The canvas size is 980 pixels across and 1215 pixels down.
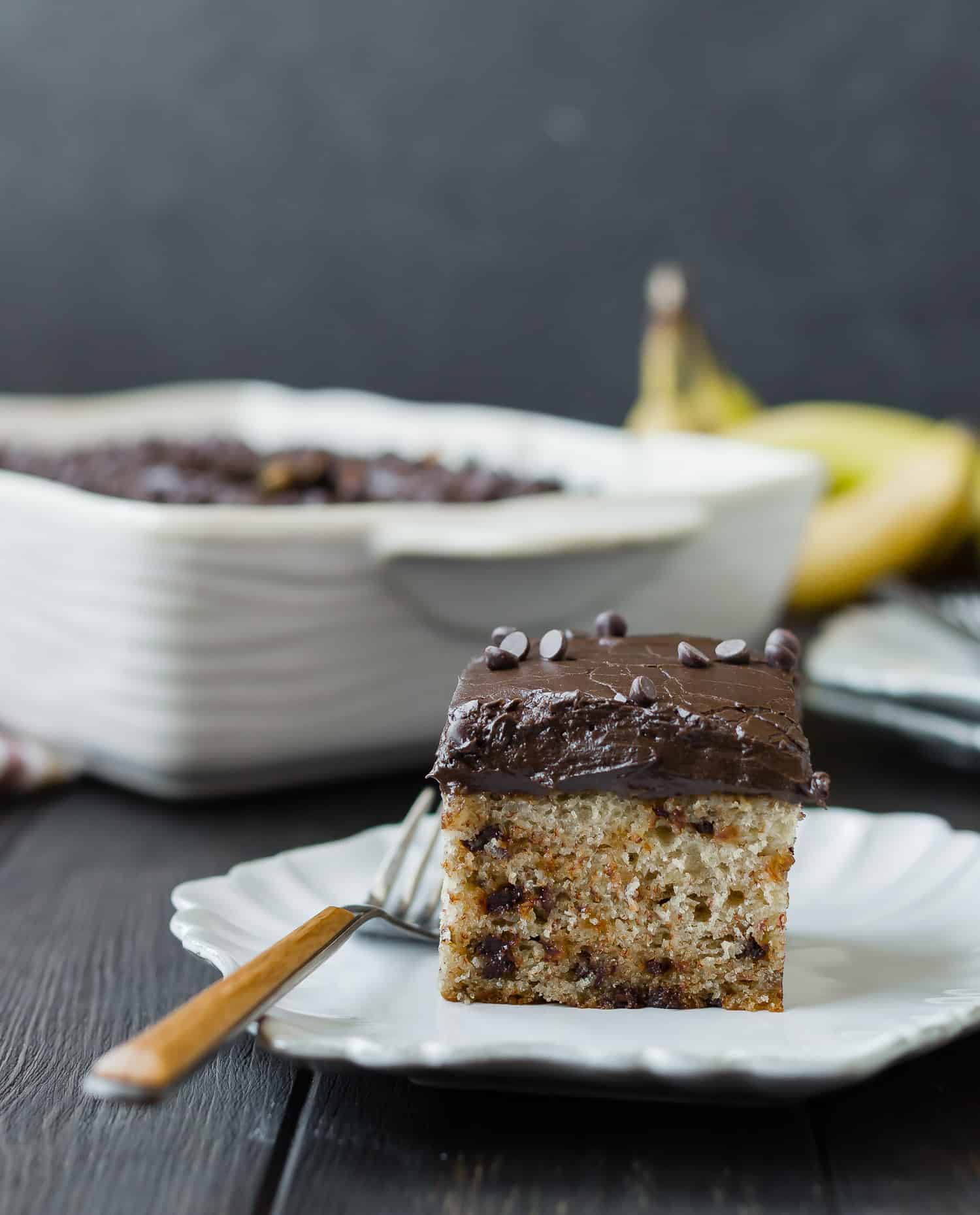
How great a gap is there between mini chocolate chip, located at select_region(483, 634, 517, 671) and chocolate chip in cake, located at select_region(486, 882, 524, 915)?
15 cm

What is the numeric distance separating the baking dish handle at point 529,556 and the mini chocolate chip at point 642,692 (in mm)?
484

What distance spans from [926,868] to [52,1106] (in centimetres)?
67

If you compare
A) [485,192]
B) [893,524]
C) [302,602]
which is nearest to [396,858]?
[302,602]

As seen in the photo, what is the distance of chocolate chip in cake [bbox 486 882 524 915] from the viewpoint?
3.15 feet

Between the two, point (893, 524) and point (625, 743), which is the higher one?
point (625, 743)

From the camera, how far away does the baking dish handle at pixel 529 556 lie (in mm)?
1434

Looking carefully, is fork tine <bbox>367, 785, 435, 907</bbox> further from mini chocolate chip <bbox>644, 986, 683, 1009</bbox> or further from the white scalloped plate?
mini chocolate chip <bbox>644, 986, 683, 1009</bbox>

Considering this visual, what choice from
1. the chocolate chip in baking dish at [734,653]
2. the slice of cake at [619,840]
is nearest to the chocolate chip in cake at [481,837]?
the slice of cake at [619,840]

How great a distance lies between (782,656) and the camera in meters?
1.05

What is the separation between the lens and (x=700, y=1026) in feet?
2.94

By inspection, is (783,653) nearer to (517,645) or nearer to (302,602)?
(517,645)

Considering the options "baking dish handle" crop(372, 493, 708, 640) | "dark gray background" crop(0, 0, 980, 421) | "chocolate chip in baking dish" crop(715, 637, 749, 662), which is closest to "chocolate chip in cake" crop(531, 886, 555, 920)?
"chocolate chip in baking dish" crop(715, 637, 749, 662)

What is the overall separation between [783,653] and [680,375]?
169 centimetres

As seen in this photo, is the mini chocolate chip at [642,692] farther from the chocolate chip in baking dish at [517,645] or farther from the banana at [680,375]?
the banana at [680,375]
